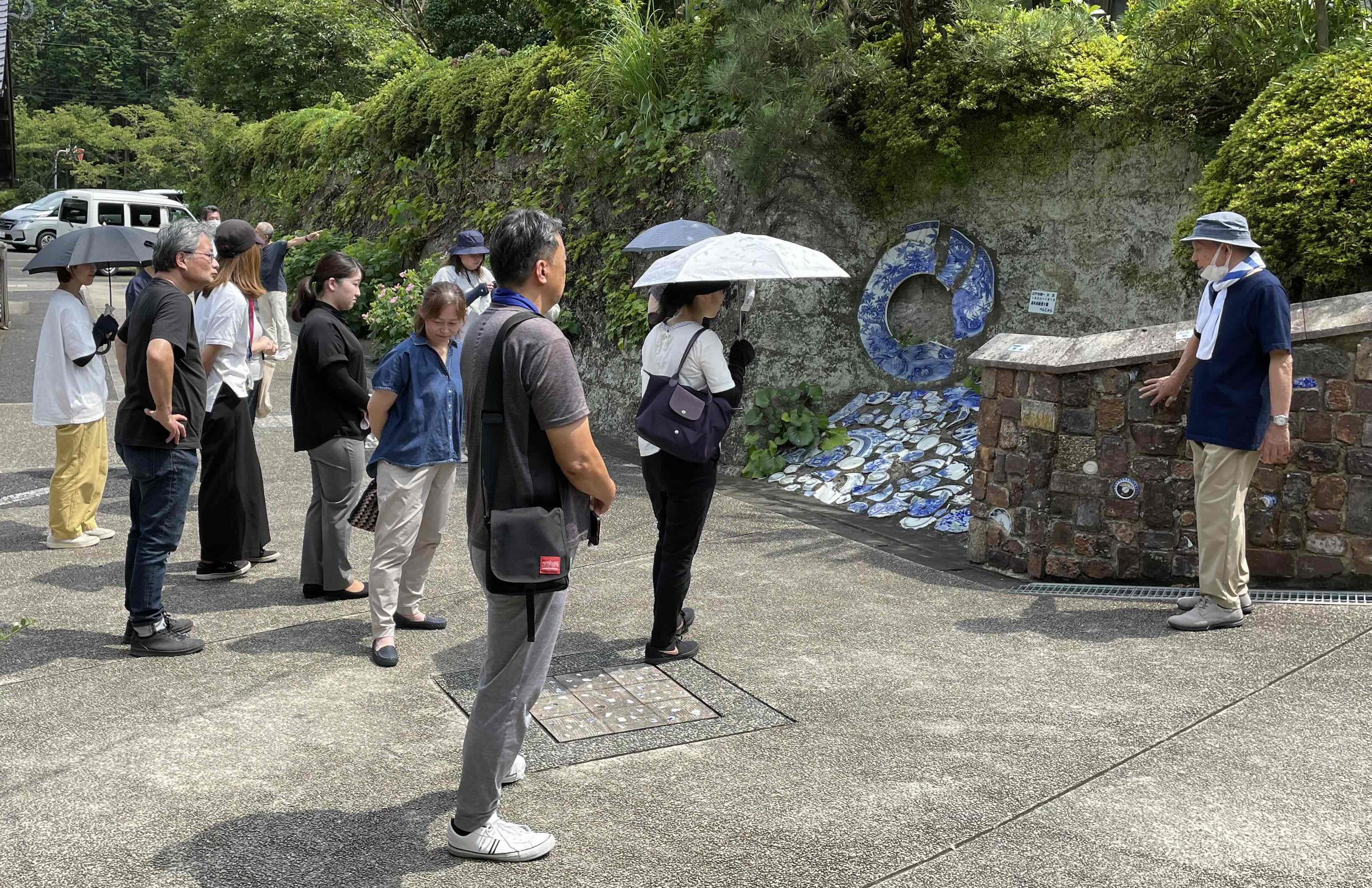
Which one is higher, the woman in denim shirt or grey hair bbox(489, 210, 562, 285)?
grey hair bbox(489, 210, 562, 285)

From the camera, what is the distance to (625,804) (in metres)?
3.93

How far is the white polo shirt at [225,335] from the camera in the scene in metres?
6.33

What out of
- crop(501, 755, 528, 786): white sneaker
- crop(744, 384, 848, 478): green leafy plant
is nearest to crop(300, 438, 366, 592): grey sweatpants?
crop(501, 755, 528, 786): white sneaker

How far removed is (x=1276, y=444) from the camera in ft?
17.1

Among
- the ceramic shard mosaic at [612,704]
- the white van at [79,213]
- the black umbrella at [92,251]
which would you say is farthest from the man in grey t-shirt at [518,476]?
the white van at [79,213]

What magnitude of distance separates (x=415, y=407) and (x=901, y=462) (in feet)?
13.9

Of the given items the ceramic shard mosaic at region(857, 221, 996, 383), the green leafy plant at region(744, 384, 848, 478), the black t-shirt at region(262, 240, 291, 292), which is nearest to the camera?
the black t-shirt at region(262, 240, 291, 292)

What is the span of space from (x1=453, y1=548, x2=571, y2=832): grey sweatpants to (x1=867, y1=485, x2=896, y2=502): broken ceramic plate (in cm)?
492

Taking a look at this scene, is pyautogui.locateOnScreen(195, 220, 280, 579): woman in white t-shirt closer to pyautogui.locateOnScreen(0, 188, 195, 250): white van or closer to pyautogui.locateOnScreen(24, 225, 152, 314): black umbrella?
pyautogui.locateOnScreen(24, 225, 152, 314): black umbrella

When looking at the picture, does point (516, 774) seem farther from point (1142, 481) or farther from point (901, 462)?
point (901, 462)

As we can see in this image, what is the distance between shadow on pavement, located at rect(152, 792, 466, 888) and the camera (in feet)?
11.3

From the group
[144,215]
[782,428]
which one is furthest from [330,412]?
[144,215]

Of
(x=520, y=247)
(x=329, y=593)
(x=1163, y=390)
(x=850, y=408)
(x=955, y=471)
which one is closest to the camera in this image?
(x=520, y=247)

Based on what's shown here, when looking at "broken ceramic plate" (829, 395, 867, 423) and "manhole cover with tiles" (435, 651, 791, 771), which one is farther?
"broken ceramic plate" (829, 395, 867, 423)
